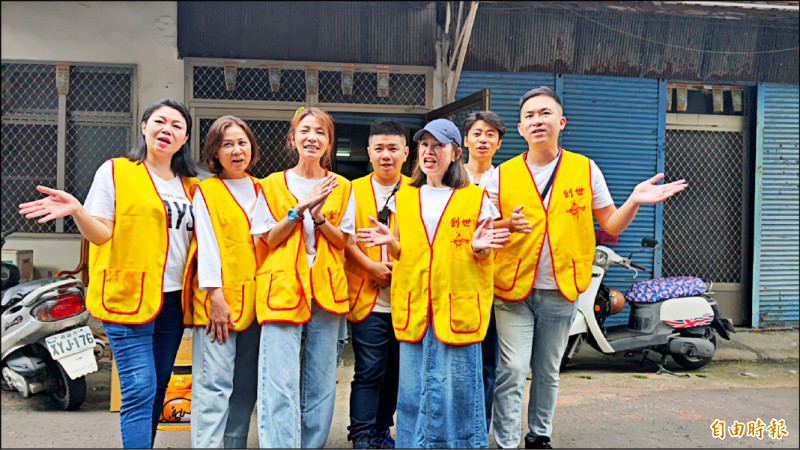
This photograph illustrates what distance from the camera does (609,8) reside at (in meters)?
6.38

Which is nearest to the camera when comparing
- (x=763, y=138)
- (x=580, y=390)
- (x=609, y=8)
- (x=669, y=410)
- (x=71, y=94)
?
(x=669, y=410)

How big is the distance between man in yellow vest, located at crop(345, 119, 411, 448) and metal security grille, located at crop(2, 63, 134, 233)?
11.9ft

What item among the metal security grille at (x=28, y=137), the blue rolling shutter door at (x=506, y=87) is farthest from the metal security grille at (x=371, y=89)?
the metal security grille at (x=28, y=137)

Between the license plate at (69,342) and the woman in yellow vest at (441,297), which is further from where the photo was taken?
the license plate at (69,342)

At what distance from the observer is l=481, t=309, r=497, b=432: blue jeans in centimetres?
327

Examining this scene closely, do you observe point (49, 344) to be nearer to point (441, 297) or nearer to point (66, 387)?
point (66, 387)

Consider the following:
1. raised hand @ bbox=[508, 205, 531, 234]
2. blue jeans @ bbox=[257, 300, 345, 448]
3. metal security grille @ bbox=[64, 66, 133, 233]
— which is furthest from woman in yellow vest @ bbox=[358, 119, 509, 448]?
metal security grille @ bbox=[64, 66, 133, 233]

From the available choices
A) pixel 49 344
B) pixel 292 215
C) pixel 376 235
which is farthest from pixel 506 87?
pixel 49 344

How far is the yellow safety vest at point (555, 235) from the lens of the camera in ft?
10.3

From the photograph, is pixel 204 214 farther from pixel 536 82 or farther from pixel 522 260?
pixel 536 82

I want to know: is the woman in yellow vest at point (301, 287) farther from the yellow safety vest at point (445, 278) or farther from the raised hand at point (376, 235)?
the yellow safety vest at point (445, 278)

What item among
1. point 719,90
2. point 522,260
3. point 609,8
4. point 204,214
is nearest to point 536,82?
point 609,8

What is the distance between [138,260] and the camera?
108 inches

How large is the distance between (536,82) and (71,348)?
4.91 m
